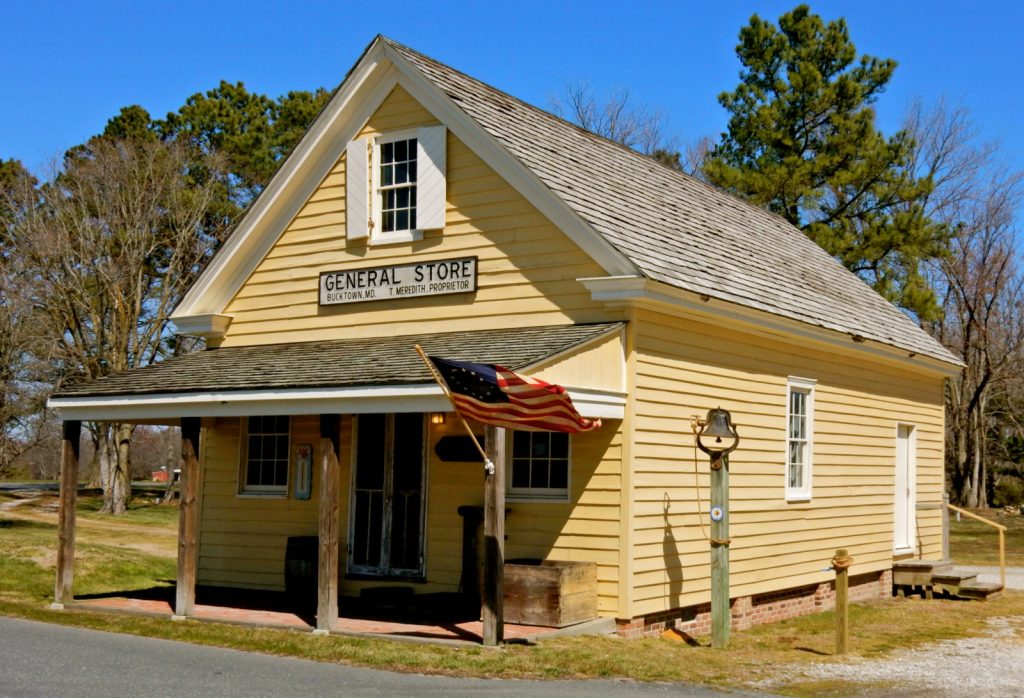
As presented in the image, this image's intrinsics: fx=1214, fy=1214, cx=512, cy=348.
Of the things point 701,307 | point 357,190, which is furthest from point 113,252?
point 701,307

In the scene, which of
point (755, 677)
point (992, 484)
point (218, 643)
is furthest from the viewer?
point (992, 484)

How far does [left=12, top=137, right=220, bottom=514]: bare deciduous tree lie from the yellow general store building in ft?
61.2

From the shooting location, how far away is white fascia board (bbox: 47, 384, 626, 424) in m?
12.4

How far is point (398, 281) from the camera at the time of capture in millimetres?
15523

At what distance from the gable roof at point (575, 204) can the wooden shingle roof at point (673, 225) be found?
0.12ft

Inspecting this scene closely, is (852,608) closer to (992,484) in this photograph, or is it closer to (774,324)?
(774,324)

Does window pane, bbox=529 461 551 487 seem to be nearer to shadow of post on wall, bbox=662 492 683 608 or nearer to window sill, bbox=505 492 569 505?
window sill, bbox=505 492 569 505

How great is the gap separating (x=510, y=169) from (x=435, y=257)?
5.12 ft

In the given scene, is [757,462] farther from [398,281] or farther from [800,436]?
[398,281]

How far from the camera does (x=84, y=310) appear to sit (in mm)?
35875

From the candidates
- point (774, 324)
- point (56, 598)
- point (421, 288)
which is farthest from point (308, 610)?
point (774, 324)

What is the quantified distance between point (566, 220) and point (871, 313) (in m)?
8.49

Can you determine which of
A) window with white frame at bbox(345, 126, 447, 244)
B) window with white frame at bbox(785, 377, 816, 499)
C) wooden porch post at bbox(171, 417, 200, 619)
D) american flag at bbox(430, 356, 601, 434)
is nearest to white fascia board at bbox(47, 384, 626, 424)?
american flag at bbox(430, 356, 601, 434)

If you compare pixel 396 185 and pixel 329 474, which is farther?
pixel 396 185
